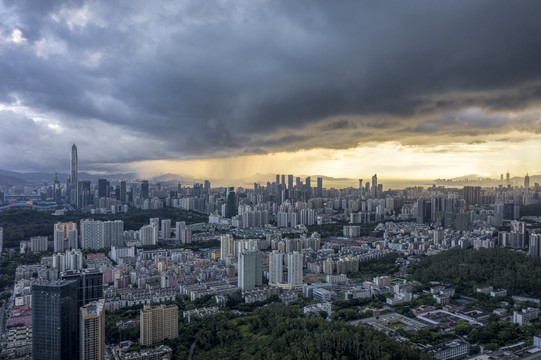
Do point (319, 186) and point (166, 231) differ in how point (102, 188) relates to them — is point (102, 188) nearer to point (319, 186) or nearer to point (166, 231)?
point (166, 231)

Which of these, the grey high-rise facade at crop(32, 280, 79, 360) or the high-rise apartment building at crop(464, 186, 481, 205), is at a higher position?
the high-rise apartment building at crop(464, 186, 481, 205)

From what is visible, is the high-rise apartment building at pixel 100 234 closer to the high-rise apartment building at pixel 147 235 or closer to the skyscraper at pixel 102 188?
the high-rise apartment building at pixel 147 235

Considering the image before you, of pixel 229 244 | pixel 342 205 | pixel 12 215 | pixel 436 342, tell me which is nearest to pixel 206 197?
pixel 342 205

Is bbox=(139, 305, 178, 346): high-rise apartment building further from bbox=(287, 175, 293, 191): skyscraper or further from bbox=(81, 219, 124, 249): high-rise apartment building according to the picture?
bbox=(287, 175, 293, 191): skyscraper

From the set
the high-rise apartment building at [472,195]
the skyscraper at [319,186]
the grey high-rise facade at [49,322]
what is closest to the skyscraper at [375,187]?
the skyscraper at [319,186]

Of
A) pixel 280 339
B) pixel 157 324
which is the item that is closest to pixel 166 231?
pixel 157 324

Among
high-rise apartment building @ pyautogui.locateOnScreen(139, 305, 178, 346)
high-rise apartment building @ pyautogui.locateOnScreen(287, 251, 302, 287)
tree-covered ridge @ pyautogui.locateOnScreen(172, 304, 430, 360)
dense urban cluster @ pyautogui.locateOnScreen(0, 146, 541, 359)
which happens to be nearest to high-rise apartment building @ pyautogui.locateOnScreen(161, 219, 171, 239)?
dense urban cluster @ pyautogui.locateOnScreen(0, 146, 541, 359)

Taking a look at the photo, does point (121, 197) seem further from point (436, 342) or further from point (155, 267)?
point (436, 342)

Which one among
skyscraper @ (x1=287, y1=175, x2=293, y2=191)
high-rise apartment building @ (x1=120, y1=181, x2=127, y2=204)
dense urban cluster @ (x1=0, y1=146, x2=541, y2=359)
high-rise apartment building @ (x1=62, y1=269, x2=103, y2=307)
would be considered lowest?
dense urban cluster @ (x1=0, y1=146, x2=541, y2=359)
